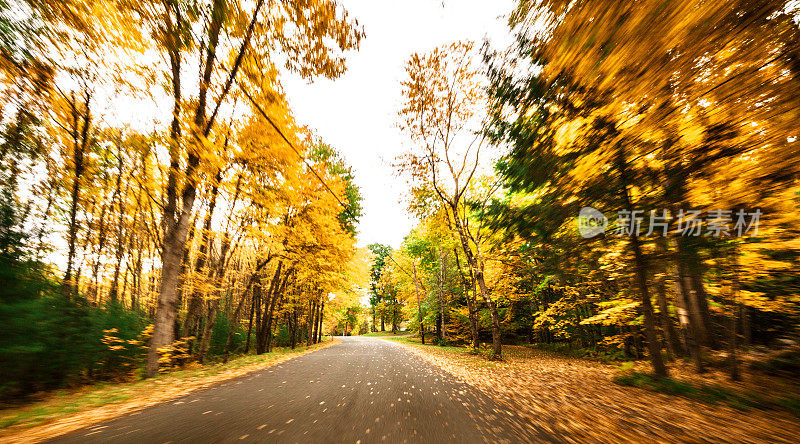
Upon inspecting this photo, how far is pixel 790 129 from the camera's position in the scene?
6.85ft

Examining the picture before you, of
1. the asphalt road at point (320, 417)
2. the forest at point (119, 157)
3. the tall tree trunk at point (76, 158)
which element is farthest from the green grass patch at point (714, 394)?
the tall tree trunk at point (76, 158)

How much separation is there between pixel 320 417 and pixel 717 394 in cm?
693

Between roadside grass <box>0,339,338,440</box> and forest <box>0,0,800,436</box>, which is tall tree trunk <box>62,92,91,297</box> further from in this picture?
roadside grass <box>0,339,338,440</box>

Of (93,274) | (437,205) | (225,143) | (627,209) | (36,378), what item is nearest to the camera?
(627,209)

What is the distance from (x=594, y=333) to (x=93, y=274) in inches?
1049

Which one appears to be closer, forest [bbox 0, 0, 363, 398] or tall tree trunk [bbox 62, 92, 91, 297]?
forest [bbox 0, 0, 363, 398]

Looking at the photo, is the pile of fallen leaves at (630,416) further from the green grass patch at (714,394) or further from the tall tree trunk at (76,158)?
the tall tree trunk at (76,158)

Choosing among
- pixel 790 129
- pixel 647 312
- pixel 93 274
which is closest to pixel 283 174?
pixel 790 129

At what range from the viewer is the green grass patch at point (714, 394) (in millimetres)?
3982

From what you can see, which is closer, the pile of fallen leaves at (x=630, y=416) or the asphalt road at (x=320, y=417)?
the asphalt road at (x=320, y=417)

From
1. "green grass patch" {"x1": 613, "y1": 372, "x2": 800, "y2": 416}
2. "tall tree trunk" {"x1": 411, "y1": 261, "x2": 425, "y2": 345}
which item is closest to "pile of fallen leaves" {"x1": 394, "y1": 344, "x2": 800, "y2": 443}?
"green grass patch" {"x1": 613, "y1": 372, "x2": 800, "y2": 416}

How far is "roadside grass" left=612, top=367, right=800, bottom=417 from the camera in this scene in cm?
398

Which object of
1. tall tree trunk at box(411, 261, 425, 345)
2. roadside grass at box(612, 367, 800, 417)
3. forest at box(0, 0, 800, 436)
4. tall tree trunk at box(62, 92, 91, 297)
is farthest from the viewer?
tall tree trunk at box(411, 261, 425, 345)

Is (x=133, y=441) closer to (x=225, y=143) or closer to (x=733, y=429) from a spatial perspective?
(x=733, y=429)
